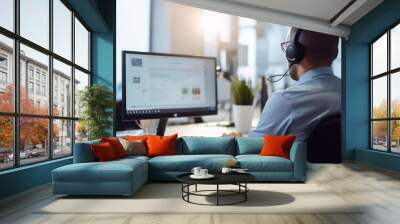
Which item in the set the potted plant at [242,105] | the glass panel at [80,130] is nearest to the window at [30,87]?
the glass panel at [80,130]

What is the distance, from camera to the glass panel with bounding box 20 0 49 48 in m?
4.57

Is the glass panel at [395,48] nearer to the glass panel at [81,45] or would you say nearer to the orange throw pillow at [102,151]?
the orange throw pillow at [102,151]

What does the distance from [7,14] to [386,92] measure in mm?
5725

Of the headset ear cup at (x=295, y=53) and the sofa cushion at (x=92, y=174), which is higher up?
the headset ear cup at (x=295, y=53)

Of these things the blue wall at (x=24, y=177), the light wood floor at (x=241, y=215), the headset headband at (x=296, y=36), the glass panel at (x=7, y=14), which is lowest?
the light wood floor at (x=241, y=215)

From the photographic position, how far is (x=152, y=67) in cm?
Answer: 640

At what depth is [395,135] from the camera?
21.6ft

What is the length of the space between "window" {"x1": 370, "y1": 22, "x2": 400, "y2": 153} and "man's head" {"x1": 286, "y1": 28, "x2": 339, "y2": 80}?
2.48ft

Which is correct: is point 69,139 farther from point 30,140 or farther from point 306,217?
point 306,217

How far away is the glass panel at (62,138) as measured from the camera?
18.1 feet

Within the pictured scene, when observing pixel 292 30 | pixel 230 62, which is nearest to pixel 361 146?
pixel 292 30

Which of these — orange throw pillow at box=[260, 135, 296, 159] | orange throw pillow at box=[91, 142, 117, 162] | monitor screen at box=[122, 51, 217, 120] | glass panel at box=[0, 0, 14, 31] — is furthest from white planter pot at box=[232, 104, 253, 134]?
glass panel at box=[0, 0, 14, 31]

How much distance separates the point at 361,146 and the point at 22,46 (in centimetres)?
596

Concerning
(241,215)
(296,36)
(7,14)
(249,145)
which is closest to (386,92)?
(296,36)
